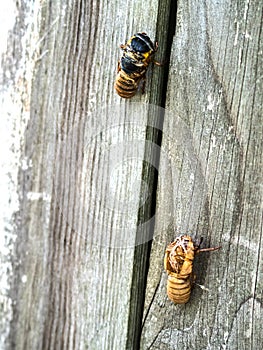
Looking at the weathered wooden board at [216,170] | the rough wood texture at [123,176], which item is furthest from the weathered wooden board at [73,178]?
the weathered wooden board at [216,170]

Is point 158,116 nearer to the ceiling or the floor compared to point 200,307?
nearer to the ceiling

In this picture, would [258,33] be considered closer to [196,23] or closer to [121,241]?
[196,23]

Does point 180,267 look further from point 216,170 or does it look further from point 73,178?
point 73,178

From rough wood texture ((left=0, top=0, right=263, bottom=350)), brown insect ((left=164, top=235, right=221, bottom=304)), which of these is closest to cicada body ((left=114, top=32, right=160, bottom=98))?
rough wood texture ((left=0, top=0, right=263, bottom=350))

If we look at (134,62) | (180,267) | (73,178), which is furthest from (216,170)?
(73,178)

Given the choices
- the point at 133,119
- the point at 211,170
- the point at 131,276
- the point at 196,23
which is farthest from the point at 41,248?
the point at 196,23

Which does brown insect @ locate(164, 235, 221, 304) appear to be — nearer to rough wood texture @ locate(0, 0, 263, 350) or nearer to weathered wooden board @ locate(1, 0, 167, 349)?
rough wood texture @ locate(0, 0, 263, 350)
